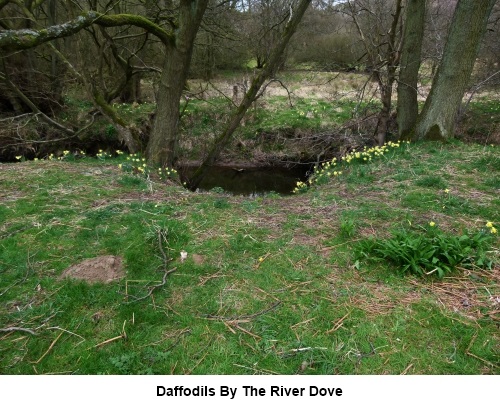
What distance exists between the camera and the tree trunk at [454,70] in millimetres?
6238

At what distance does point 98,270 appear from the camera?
10.2 feet

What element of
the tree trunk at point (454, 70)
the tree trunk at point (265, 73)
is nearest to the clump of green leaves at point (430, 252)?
the tree trunk at point (454, 70)

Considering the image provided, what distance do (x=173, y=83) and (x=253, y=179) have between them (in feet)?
16.6

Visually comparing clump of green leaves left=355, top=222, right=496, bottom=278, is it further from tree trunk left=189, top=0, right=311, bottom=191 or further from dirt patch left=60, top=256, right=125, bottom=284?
tree trunk left=189, top=0, right=311, bottom=191

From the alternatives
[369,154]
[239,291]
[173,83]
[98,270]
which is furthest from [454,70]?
[98,270]

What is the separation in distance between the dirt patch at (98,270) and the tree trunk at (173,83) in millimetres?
3962

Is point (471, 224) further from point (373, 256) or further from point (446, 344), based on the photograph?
point (446, 344)

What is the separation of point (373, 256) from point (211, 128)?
1043 centimetres

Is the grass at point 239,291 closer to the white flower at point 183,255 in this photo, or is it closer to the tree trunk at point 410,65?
the white flower at point 183,255

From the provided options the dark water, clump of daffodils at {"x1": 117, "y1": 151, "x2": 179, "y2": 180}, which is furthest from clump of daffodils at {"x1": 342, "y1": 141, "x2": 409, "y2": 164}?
clump of daffodils at {"x1": 117, "y1": 151, "x2": 179, "y2": 180}

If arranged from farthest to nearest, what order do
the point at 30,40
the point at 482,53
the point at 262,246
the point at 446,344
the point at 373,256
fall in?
the point at 482,53 → the point at 262,246 → the point at 373,256 → the point at 30,40 → the point at 446,344

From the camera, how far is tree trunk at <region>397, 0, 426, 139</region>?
7.35 m

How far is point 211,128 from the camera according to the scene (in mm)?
12688
